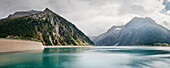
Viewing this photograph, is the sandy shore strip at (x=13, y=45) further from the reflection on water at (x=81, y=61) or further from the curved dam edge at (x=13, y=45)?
the reflection on water at (x=81, y=61)

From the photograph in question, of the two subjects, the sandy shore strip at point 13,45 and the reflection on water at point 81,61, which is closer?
the reflection on water at point 81,61

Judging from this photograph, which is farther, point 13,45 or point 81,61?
point 13,45

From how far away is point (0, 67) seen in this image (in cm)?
2330

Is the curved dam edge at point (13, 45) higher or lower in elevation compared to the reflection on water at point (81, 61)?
higher

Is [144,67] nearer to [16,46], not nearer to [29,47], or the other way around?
[16,46]

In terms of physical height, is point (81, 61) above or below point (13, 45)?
below

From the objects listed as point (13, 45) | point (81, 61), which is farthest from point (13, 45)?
point (81, 61)

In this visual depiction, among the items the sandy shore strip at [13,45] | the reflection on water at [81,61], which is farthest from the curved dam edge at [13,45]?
the reflection on water at [81,61]

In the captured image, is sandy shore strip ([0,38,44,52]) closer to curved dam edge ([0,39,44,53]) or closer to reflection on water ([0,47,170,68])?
curved dam edge ([0,39,44,53])

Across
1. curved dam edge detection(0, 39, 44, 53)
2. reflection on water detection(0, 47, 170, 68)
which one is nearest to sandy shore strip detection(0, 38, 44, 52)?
curved dam edge detection(0, 39, 44, 53)

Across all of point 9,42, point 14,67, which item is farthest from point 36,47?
point 14,67

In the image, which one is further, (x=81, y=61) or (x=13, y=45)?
(x=13, y=45)

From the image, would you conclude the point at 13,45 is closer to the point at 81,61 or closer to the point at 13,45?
the point at 13,45

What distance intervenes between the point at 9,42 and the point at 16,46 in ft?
27.0
